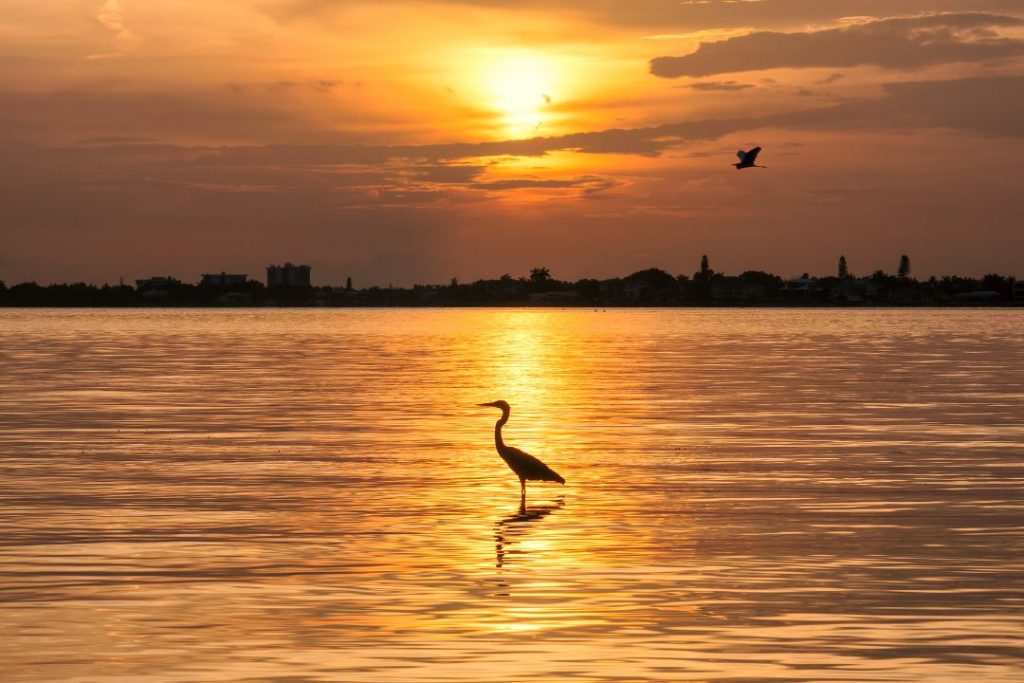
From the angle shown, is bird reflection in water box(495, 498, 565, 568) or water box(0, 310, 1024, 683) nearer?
water box(0, 310, 1024, 683)

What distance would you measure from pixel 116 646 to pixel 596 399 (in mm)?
37333

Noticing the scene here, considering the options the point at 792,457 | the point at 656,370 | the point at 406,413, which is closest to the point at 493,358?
the point at 656,370

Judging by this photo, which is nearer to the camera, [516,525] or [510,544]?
[510,544]

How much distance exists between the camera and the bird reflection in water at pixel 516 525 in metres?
20.4

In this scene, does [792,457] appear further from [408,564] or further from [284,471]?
[408,564]

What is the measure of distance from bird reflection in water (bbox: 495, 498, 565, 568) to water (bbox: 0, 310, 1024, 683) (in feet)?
0.29

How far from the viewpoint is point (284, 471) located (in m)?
29.8

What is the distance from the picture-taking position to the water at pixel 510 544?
14828 mm

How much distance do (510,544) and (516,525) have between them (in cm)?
186

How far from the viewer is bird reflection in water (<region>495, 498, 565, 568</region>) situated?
20.4 m

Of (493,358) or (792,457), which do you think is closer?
(792,457)

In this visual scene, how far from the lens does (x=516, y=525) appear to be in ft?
75.2

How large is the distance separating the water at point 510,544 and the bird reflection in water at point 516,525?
3.5 inches

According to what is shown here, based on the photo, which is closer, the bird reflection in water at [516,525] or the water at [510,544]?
the water at [510,544]
